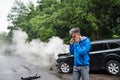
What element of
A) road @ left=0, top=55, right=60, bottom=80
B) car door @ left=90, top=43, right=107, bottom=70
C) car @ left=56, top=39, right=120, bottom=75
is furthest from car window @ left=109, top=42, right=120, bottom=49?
road @ left=0, top=55, right=60, bottom=80

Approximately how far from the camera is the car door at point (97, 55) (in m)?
14.1

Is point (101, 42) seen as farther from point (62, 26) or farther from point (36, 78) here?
point (62, 26)

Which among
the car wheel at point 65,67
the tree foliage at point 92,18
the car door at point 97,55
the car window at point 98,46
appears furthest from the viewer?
the tree foliage at point 92,18

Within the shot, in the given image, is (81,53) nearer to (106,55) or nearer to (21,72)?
(106,55)

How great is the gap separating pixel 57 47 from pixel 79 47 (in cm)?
1328

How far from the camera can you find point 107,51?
13.9 m

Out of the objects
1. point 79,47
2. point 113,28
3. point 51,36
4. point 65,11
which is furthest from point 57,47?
point 79,47

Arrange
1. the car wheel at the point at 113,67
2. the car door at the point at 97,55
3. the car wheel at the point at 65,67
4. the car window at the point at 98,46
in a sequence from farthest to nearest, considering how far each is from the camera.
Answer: the car wheel at the point at 65,67 < the car window at the point at 98,46 < the car door at the point at 97,55 < the car wheel at the point at 113,67

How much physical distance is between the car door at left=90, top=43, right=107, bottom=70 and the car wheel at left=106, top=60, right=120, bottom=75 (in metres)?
0.38

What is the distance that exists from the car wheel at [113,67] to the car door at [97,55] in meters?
0.38

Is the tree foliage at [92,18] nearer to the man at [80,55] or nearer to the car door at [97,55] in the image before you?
the car door at [97,55]

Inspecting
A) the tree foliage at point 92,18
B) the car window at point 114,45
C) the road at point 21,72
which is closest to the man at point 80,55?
the road at point 21,72

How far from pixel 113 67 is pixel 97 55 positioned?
954 mm

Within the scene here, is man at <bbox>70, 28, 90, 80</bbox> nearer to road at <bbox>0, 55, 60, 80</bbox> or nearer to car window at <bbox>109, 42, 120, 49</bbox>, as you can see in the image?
road at <bbox>0, 55, 60, 80</bbox>
